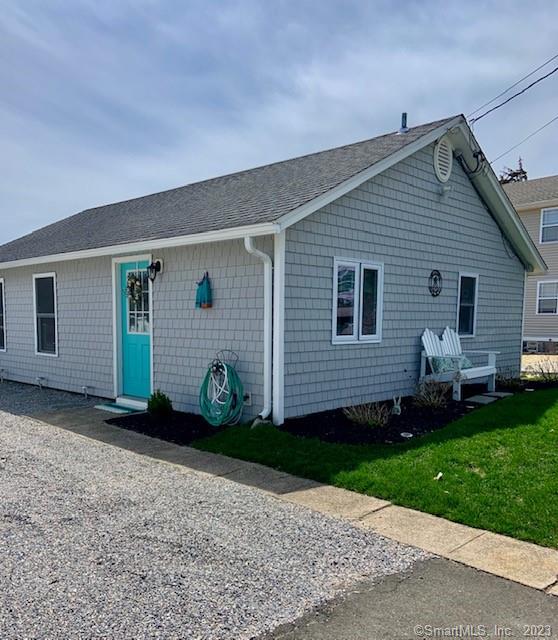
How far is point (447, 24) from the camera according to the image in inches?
336

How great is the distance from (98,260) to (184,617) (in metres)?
7.34

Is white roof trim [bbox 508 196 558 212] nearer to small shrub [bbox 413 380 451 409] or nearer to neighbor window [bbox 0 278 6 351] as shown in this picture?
small shrub [bbox 413 380 451 409]

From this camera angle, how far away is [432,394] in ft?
25.8

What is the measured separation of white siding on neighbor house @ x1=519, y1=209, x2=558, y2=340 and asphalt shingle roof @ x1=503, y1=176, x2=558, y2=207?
23.1 inches

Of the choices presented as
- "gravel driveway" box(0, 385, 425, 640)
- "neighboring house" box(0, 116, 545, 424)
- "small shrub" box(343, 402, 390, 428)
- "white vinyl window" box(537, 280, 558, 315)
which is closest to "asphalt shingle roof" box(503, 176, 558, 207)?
"white vinyl window" box(537, 280, 558, 315)

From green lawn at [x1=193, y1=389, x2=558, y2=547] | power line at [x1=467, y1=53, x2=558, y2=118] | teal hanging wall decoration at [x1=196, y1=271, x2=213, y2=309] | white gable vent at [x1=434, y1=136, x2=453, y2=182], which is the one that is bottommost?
green lawn at [x1=193, y1=389, x2=558, y2=547]

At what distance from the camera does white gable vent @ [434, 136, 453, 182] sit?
8.86 meters

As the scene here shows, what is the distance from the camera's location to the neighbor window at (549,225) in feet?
63.8

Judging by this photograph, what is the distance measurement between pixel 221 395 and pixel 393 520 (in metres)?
3.36

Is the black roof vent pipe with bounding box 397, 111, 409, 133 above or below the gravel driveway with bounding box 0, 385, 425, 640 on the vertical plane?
above

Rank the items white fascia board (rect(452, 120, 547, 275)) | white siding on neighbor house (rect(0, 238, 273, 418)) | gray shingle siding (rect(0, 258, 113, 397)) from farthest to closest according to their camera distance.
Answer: white fascia board (rect(452, 120, 547, 275)), gray shingle siding (rect(0, 258, 113, 397)), white siding on neighbor house (rect(0, 238, 273, 418))

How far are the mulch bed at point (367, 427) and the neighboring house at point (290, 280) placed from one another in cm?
23

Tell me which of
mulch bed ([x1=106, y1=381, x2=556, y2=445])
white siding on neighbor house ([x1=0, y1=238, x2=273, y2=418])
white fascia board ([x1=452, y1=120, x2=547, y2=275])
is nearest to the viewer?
mulch bed ([x1=106, y1=381, x2=556, y2=445])

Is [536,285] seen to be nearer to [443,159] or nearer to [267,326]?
[443,159]
